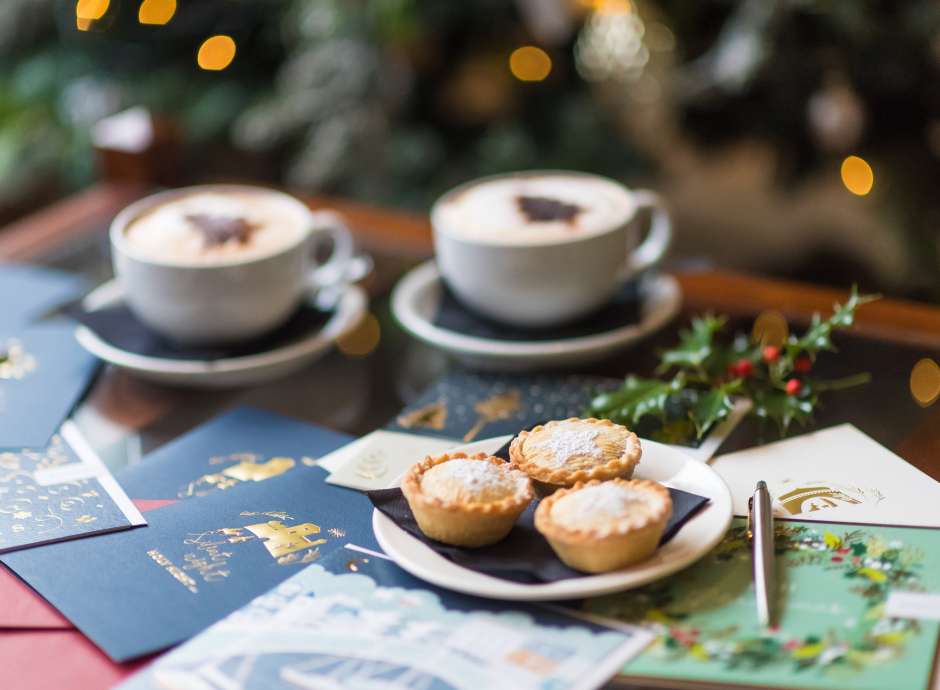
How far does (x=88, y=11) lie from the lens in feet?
6.86

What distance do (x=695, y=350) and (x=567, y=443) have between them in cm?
28

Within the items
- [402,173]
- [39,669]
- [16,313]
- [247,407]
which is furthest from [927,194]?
[39,669]

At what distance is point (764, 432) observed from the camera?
93 centimetres

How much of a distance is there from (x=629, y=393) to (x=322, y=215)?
0.42 metres

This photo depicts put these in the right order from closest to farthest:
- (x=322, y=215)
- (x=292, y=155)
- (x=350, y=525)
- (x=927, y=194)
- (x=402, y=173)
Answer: (x=350, y=525) < (x=322, y=215) < (x=927, y=194) < (x=402, y=173) < (x=292, y=155)

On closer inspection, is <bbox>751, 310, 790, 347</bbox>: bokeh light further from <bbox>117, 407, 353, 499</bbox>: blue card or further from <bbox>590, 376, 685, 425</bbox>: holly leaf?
<bbox>117, 407, 353, 499</bbox>: blue card

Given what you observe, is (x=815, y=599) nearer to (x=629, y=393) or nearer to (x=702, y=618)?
(x=702, y=618)

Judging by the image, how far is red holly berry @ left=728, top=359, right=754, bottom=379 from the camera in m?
1.00

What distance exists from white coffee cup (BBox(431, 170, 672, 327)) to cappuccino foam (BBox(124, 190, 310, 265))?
166 mm

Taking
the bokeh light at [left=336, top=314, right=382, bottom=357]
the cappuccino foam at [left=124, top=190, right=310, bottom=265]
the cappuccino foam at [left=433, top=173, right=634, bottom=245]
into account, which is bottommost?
the bokeh light at [left=336, top=314, right=382, bottom=357]

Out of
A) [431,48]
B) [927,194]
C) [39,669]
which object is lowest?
[39,669]

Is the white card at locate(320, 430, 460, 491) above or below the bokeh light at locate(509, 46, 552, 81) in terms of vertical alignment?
below

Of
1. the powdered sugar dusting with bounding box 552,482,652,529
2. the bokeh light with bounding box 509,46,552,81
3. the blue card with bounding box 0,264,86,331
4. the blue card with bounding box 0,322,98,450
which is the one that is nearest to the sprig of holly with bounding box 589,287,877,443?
the powdered sugar dusting with bounding box 552,482,652,529

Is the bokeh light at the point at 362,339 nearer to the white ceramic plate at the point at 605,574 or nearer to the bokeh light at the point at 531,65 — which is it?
the white ceramic plate at the point at 605,574
